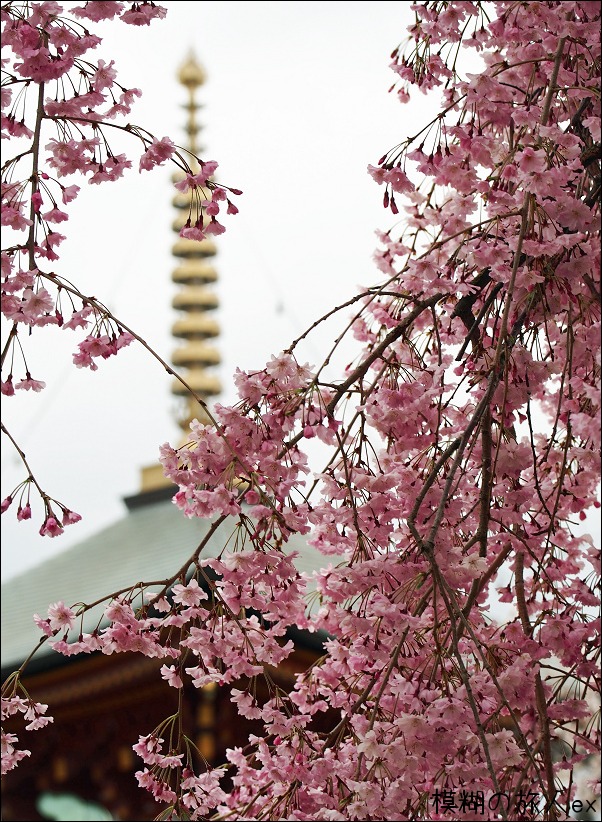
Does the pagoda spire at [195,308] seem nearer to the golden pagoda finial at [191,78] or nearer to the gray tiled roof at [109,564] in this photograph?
the golden pagoda finial at [191,78]

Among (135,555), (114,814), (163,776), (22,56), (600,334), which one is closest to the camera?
(600,334)

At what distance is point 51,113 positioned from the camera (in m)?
2.17

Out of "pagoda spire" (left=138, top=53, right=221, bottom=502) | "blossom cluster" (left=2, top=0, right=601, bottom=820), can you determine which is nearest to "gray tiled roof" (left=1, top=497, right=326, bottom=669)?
"pagoda spire" (left=138, top=53, right=221, bottom=502)

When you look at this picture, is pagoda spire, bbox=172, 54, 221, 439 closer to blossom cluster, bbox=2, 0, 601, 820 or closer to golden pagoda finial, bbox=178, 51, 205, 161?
golden pagoda finial, bbox=178, 51, 205, 161

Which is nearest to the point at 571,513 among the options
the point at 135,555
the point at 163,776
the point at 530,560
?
the point at 530,560

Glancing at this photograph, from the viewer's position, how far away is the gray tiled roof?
18.4 feet

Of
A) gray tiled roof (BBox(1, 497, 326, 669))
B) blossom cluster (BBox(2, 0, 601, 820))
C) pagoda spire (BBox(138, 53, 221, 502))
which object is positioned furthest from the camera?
pagoda spire (BBox(138, 53, 221, 502))

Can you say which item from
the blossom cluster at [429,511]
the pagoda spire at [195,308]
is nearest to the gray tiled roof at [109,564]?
the pagoda spire at [195,308]

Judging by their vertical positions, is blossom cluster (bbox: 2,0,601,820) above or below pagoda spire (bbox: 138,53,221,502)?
below

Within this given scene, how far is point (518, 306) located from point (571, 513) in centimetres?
64

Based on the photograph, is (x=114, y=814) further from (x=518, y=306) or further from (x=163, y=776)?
(x=518, y=306)

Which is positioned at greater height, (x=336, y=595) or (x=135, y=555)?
(x=135, y=555)

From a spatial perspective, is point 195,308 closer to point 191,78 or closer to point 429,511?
point 191,78

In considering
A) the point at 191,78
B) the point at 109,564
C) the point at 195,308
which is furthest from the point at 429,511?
the point at 191,78
